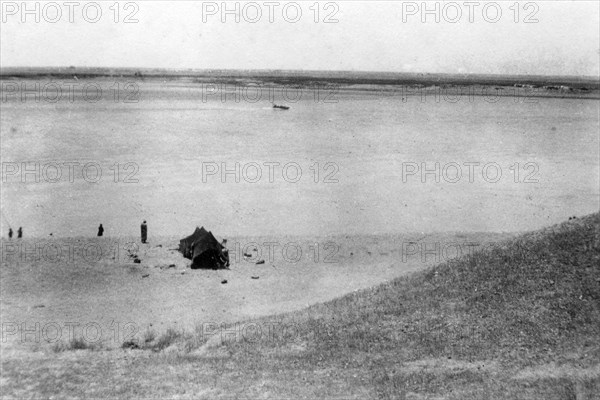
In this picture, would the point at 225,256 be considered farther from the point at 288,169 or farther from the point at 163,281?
the point at 288,169

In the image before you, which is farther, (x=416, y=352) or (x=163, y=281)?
(x=163, y=281)

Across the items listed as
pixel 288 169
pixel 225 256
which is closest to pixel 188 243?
pixel 225 256

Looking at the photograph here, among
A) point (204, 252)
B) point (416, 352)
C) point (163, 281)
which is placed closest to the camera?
point (416, 352)

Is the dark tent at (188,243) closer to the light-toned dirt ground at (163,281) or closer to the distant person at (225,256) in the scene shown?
the light-toned dirt ground at (163,281)

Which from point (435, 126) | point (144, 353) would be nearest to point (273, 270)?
point (144, 353)

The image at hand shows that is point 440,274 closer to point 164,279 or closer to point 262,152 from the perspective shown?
point 164,279

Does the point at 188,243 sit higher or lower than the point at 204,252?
higher
